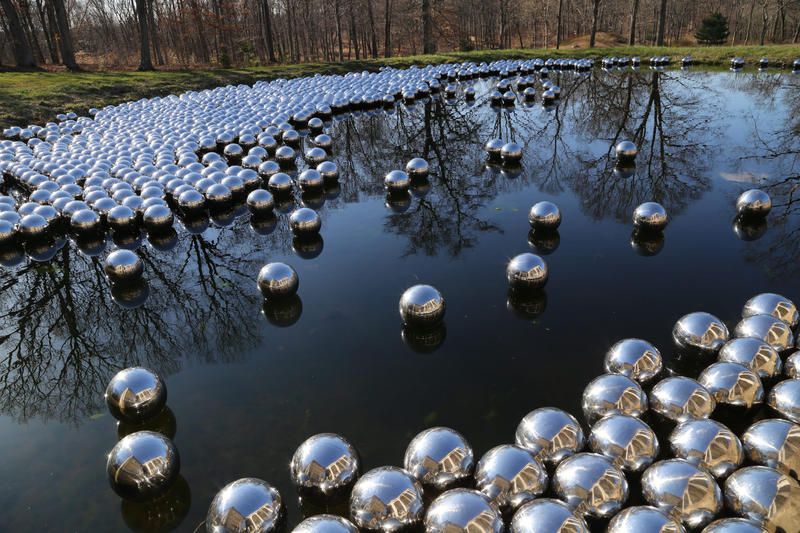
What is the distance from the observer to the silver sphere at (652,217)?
9.43m

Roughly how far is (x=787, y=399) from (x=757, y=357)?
587mm

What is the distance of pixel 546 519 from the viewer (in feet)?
12.4

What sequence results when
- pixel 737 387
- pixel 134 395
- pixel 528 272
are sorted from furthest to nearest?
pixel 528 272, pixel 134 395, pixel 737 387

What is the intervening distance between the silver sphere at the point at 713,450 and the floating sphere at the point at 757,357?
4.45ft

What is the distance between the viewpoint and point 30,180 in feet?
41.5

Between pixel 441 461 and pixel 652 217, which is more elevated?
pixel 652 217

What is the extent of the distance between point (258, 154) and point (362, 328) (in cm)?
866

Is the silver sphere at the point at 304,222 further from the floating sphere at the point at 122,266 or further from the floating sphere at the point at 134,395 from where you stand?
the floating sphere at the point at 134,395

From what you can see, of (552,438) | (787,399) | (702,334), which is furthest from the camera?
(702,334)

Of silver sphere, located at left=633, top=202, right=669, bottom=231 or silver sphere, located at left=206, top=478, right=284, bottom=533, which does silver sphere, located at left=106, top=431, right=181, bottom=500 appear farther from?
silver sphere, located at left=633, top=202, right=669, bottom=231

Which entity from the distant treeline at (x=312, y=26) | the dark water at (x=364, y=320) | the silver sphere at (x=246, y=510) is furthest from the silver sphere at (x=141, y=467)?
the distant treeline at (x=312, y=26)

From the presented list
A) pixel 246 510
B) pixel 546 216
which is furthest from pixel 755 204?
pixel 246 510

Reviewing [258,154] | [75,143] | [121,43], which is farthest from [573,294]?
[121,43]

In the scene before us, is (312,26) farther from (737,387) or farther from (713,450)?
(713,450)
